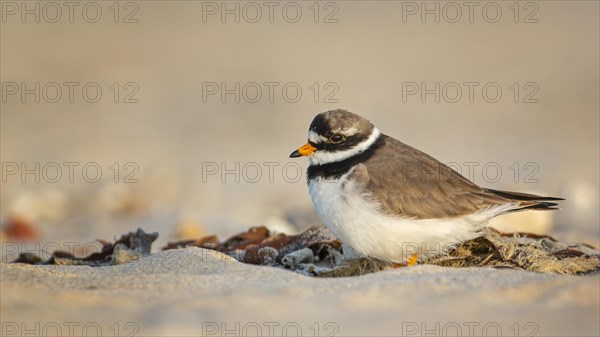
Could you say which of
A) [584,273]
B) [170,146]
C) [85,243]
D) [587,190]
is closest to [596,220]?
[587,190]

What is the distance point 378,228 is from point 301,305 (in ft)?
5.87

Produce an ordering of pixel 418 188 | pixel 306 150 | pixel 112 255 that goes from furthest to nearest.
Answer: pixel 112 255
pixel 306 150
pixel 418 188

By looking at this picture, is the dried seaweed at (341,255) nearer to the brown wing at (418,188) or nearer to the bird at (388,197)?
the bird at (388,197)

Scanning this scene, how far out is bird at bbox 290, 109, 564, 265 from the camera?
561 centimetres

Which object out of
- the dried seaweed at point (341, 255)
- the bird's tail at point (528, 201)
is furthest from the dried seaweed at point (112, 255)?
the bird's tail at point (528, 201)

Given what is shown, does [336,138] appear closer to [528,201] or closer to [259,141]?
[528,201]

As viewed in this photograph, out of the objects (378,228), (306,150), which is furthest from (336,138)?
(378,228)

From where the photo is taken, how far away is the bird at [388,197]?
18.4 ft

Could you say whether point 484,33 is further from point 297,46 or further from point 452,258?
point 452,258

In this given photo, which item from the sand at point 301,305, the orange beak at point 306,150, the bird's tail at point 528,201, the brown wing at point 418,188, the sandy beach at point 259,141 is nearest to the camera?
the sand at point 301,305

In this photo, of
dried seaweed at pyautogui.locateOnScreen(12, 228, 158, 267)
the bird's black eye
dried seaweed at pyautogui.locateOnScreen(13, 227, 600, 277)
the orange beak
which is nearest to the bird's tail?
dried seaweed at pyautogui.locateOnScreen(13, 227, 600, 277)

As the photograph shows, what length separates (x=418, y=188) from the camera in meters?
5.78

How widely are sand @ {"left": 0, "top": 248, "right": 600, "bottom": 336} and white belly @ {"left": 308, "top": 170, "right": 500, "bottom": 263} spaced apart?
1.16 metres

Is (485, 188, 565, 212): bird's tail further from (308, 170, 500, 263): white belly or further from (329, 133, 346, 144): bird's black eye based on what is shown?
(329, 133, 346, 144): bird's black eye
